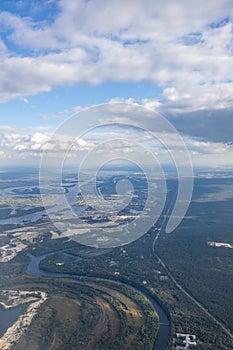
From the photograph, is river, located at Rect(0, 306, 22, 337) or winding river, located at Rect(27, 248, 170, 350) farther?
river, located at Rect(0, 306, 22, 337)

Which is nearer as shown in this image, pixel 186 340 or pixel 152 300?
pixel 186 340

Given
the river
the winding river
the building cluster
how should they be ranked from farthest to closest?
1. the river
2. the winding river
3. the building cluster

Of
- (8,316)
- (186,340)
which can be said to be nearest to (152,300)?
(186,340)

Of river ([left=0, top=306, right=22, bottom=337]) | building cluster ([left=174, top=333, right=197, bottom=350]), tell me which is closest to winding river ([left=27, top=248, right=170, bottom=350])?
building cluster ([left=174, top=333, right=197, bottom=350])

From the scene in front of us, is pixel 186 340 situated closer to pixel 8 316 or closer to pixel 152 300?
pixel 152 300

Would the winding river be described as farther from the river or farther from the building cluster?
the river

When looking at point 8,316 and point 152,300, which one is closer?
point 8,316

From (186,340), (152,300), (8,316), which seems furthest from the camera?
(152,300)

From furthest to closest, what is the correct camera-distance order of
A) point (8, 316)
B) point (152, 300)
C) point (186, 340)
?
point (152, 300) → point (8, 316) → point (186, 340)

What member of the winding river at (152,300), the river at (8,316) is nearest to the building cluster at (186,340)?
the winding river at (152,300)

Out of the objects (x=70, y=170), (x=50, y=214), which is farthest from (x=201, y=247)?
(x=70, y=170)

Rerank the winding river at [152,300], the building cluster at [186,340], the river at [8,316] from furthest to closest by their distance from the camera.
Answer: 1. the river at [8,316]
2. the winding river at [152,300]
3. the building cluster at [186,340]

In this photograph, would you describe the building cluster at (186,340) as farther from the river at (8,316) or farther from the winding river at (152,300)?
the river at (8,316)
